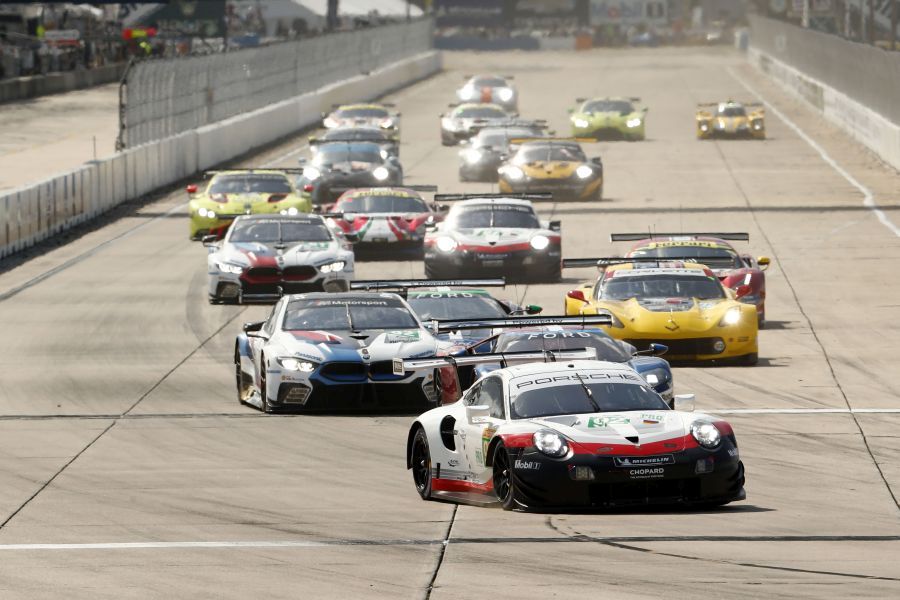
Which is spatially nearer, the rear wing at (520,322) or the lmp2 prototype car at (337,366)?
the rear wing at (520,322)

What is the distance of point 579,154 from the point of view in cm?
4272

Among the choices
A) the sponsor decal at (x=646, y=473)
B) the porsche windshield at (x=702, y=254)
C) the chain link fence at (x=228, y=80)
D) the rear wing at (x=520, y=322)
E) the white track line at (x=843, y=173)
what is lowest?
the white track line at (x=843, y=173)

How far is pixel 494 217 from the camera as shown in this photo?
3086cm

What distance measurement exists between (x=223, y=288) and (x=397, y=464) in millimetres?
12208

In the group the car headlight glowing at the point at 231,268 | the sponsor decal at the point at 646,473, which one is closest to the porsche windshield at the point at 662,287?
the car headlight glowing at the point at 231,268

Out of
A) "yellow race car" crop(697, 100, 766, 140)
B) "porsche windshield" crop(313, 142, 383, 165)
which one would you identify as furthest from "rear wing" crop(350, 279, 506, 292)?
"yellow race car" crop(697, 100, 766, 140)

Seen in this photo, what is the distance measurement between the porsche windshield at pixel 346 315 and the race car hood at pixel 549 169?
2159 centimetres

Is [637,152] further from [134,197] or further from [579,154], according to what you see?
[134,197]

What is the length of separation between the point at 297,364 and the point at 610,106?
4322 centimetres

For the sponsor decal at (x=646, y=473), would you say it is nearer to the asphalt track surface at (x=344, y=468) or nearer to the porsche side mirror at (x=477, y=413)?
the asphalt track surface at (x=344, y=468)

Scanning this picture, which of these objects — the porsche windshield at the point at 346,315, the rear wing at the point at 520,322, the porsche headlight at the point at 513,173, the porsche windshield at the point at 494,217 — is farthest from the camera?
the porsche headlight at the point at 513,173

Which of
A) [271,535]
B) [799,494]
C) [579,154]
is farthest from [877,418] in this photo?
[579,154]

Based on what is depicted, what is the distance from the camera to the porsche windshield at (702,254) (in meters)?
25.5

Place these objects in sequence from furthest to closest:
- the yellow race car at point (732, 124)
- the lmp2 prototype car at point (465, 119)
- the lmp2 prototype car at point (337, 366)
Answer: the yellow race car at point (732, 124)
the lmp2 prototype car at point (465, 119)
the lmp2 prototype car at point (337, 366)
